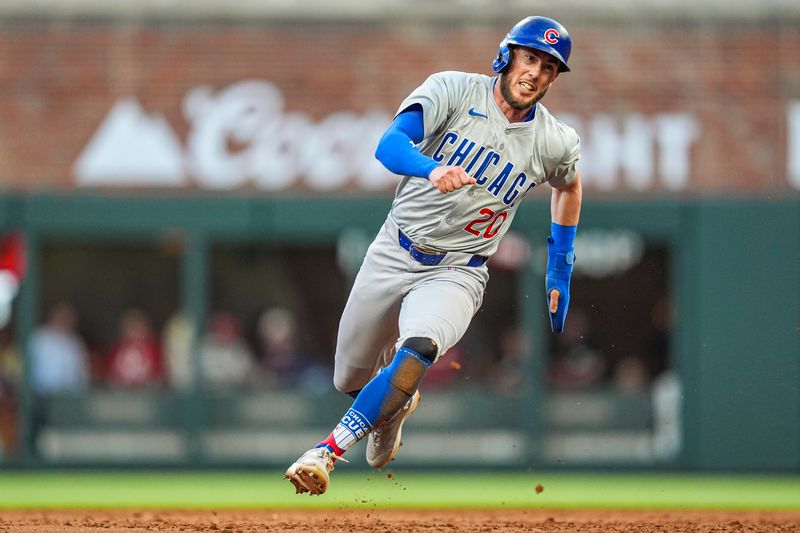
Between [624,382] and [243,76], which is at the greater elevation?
[243,76]

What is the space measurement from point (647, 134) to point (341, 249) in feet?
10.3

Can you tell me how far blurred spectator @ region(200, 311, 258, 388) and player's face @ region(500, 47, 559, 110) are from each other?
6810 millimetres

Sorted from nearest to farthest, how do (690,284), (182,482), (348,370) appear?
1. (348,370)
2. (182,482)
3. (690,284)

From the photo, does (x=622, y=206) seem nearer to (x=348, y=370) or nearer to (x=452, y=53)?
(x=452, y=53)

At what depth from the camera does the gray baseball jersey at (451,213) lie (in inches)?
235

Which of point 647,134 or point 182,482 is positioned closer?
point 182,482

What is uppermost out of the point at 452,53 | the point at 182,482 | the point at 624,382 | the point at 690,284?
the point at 452,53

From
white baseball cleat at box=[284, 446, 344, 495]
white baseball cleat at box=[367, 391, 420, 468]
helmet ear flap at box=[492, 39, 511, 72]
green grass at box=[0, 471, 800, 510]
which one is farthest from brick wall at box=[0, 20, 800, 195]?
white baseball cleat at box=[284, 446, 344, 495]

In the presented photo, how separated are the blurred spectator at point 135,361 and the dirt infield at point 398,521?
148 inches

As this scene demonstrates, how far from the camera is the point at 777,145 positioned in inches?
506

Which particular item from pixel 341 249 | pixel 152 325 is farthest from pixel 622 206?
pixel 152 325

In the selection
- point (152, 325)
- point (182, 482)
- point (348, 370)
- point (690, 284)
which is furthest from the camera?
point (152, 325)

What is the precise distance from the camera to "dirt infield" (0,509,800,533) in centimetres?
705

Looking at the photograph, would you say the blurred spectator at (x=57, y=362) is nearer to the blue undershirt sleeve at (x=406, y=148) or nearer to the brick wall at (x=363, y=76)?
the brick wall at (x=363, y=76)
